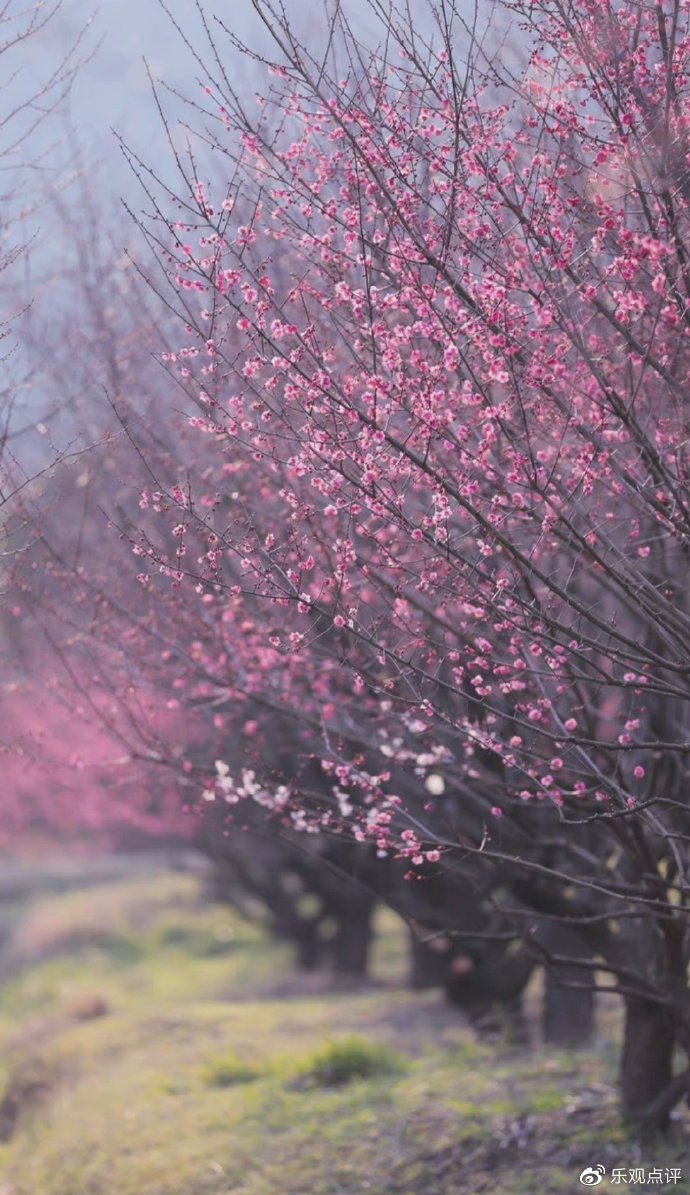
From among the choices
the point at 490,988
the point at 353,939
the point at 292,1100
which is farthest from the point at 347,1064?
the point at 353,939

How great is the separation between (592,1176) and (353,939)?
13760mm

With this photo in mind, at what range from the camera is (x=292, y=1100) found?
39.6 feet

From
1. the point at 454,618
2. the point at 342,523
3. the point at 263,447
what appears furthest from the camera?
the point at 454,618

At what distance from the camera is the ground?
947 cm

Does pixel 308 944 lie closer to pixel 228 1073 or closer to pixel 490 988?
pixel 490 988

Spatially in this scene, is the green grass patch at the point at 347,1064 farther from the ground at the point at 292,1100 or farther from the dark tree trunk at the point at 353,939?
the dark tree trunk at the point at 353,939

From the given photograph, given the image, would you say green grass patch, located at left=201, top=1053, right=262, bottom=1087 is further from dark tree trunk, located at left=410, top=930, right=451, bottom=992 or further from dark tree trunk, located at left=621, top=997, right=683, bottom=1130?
dark tree trunk, located at left=621, top=997, right=683, bottom=1130

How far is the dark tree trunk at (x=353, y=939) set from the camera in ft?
71.8

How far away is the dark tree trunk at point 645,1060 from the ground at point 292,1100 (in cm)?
24

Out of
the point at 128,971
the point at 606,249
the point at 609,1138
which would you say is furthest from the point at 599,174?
the point at 128,971

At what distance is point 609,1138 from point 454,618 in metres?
3.84

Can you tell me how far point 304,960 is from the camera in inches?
920

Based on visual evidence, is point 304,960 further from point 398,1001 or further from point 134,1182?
point 134,1182

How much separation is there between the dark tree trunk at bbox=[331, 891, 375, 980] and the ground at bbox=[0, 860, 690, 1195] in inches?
16.6
